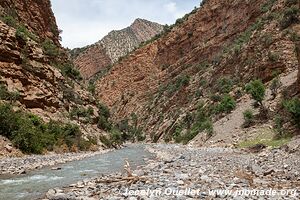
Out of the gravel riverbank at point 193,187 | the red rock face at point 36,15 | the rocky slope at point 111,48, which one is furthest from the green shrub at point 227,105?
the rocky slope at point 111,48

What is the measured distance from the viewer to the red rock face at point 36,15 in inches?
1841

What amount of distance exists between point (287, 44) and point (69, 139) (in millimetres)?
25674

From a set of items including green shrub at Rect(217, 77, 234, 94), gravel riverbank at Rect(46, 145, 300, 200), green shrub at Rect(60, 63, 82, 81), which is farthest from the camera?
green shrub at Rect(217, 77, 234, 94)

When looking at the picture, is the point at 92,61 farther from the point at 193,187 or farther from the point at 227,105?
the point at 193,187

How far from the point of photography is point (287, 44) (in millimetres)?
44031

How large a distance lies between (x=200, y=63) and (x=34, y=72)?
41.3 meters

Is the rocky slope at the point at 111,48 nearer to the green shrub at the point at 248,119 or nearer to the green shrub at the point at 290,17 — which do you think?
the green shrub at the point at 290,17

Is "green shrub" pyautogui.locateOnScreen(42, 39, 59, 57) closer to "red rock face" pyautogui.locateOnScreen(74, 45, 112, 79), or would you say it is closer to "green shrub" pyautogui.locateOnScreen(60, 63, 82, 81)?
"green shrub" pyautogui.locateOnScreen(60, 63, 82, 81)

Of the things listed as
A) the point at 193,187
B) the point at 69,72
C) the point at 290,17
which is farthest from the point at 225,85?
the point at 193,187

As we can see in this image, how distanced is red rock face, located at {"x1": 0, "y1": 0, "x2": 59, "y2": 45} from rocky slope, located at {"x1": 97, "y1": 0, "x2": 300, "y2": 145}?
74.9ft

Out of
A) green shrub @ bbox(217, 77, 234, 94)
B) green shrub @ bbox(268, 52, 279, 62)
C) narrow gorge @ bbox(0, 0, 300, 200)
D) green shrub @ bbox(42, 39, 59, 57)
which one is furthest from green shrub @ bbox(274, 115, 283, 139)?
green shrub @ bbox(42, 39, 59, 57)

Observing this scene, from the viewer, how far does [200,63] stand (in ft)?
243

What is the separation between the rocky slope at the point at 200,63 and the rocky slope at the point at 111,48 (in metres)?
29.7

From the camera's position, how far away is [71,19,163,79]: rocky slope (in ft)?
460
